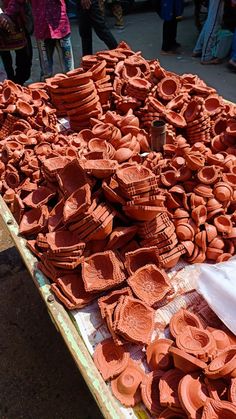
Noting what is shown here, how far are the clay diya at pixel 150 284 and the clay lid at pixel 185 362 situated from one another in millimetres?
270

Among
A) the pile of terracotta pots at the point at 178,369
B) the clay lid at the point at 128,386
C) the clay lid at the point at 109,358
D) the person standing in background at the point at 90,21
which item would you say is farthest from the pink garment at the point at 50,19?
the clay lid at the point at 128,386

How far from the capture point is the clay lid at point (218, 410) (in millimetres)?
1142

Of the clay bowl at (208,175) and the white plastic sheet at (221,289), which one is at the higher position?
the clay bowl at (208,175)

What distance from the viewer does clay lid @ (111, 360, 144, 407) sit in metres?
1.30

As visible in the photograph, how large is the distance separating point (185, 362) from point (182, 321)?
23 centimetres

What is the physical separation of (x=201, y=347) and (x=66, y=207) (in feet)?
2.72

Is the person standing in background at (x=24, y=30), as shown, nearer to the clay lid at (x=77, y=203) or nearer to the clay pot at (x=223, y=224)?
the clay lid at (x=77, y=203)

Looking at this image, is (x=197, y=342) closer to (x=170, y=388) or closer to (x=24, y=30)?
(x=170, y=388)

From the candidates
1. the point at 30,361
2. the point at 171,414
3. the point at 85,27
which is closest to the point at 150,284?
the point at 171,414

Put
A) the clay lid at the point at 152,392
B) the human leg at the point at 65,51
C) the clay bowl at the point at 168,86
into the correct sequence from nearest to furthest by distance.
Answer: the clay lid at the point at 152,392 → the clay bowl at the point at 168,86 → the human leg at the point at 65,51

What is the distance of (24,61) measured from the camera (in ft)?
15.6

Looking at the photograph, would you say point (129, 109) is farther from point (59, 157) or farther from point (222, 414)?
point (222, 414)

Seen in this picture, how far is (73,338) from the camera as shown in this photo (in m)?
1.42

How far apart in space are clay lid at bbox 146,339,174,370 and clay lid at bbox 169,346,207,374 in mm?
51
